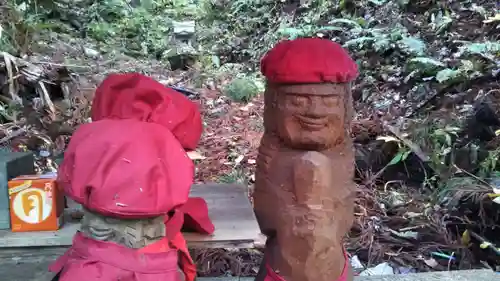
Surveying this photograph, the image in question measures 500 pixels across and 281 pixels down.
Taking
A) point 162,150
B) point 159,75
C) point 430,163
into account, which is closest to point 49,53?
point 159,75

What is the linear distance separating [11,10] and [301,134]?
3.69 meters

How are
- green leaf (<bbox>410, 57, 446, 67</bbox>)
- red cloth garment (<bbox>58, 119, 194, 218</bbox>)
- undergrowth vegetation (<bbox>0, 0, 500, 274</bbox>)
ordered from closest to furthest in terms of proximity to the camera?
red cloth garment (<bbox>58, 119, 194, 218</bbox>)
undergrowth vegetation (<bbox>0, 0, 500, 274</bbox>)
green leaf (<bbox>410, 57, 446, 67</bbox>)

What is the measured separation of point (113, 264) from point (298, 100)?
77 centimetres

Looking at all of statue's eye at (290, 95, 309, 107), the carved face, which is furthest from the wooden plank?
statue's eye at (290, 95, 309, 107)

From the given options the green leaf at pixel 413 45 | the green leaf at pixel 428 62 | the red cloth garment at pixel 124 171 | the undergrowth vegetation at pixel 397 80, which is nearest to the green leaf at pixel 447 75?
the undergrowth vegetation at pixel 397 80

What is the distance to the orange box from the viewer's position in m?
1.65

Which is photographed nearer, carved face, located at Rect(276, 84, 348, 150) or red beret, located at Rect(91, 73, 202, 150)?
red beret, located at Rect(91, 73, 202, 150)

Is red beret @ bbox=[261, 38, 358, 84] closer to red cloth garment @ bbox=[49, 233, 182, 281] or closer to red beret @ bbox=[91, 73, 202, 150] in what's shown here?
red beret @ bbox=[91, 73, 202, 150]

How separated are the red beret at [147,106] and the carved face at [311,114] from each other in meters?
0.33

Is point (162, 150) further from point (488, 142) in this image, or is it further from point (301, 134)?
point (488, 142)

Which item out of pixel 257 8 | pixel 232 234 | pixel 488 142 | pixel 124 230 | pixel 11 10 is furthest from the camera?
pixel 257 8

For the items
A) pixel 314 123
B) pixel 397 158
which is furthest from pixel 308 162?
pixel 397 158

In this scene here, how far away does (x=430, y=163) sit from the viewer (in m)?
3.65

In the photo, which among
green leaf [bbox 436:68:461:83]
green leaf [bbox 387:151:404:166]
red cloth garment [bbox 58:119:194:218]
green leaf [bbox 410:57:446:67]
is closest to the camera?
red cloth garment [bbox 58:119:194:218]
